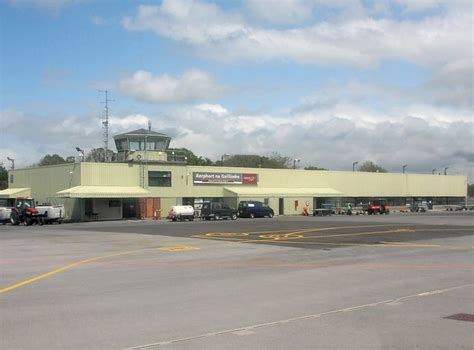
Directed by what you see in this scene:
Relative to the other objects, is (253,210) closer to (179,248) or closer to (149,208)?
(149,208)

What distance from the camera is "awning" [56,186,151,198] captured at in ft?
188

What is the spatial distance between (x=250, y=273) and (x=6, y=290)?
19.4 feet

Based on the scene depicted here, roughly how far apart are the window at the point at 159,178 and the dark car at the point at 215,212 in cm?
804

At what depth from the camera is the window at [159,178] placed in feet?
216

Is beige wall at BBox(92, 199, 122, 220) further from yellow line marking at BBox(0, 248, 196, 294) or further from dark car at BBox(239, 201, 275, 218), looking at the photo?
yellow line marking at BBox(0, 248, 196, 294)

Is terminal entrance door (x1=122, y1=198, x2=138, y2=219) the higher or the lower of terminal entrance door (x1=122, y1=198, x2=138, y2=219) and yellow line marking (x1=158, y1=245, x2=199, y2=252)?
the higher

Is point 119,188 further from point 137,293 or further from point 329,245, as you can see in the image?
point 137,293

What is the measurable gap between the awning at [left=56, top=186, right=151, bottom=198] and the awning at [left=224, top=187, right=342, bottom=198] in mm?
12204

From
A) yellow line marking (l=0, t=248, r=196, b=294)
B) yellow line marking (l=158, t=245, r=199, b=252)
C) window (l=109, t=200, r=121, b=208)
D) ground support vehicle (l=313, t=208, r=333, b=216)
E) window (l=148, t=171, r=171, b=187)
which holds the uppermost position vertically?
window (l=148, t=171, r=171, b=187)

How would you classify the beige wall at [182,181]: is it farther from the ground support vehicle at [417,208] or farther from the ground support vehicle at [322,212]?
the ground support vehicle at [322,212]

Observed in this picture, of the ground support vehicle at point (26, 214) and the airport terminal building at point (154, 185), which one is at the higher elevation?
the airport terminal building at point (154, 185)

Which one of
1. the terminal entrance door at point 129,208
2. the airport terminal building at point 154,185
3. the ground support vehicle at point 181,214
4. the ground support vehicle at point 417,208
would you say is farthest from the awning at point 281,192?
the ground support vehicle at point 417,208

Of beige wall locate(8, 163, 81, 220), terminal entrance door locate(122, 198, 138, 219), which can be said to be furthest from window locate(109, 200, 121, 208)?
beige wall locate(8, 163, 81, 220)

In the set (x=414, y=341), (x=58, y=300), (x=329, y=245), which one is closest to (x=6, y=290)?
(x=58, y=300)
